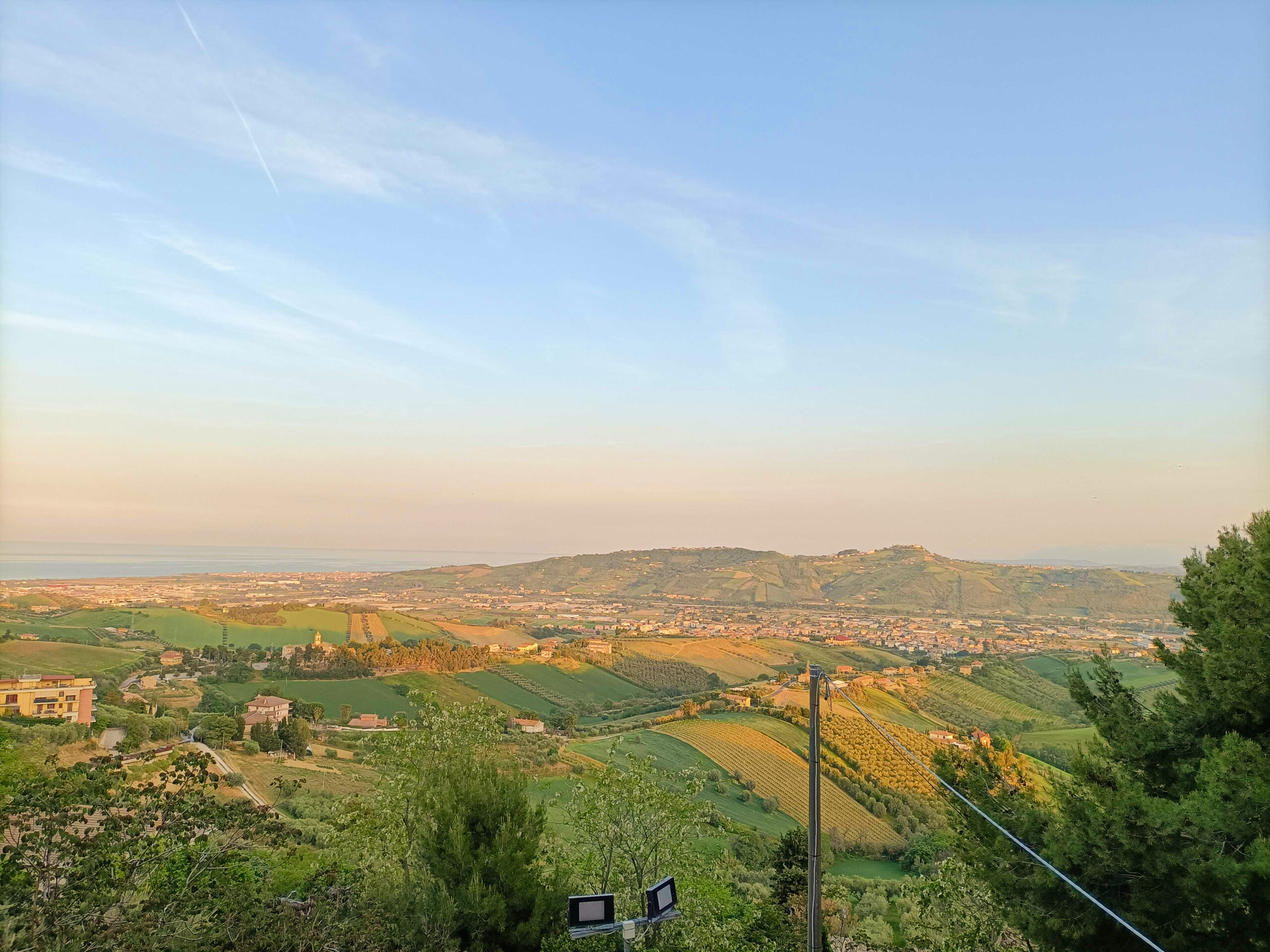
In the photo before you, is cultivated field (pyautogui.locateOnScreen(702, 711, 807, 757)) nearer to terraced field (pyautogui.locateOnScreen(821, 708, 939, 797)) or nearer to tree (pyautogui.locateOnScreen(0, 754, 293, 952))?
terraced field (pyautogui.locateOnScreen(821, 708, 939, 797))

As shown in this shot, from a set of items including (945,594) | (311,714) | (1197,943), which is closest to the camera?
(1197,943)

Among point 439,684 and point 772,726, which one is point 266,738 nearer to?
point 439,684

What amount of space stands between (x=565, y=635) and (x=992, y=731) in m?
55.2

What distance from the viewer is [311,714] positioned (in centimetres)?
4522

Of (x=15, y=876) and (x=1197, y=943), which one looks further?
(x=15, y=876)

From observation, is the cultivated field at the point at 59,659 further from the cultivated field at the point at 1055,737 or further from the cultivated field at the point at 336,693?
the cultivated field at the point at 1055,737

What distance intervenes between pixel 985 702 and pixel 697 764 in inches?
1274

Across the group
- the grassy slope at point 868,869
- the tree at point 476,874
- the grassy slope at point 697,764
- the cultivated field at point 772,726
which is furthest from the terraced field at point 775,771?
the tree at point 476,874

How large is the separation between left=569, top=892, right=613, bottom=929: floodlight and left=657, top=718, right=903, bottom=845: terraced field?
107ft

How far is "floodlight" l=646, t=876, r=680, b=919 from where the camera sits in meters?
6.96

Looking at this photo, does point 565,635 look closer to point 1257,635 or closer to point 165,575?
point 165,575

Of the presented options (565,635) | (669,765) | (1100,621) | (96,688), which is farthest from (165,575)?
(1100,621)

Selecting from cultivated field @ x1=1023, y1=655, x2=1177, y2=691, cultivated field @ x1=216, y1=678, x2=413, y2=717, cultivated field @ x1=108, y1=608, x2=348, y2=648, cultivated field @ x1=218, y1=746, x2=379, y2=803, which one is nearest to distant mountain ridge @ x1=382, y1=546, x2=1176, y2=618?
cultivated field @ x1=1023, y1=655, x2=1177, y2=691

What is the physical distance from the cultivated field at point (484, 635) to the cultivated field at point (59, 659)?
114ft
